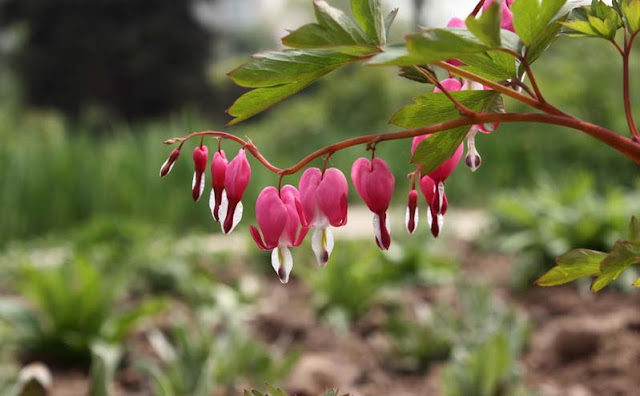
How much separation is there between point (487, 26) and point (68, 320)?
2531 millimetres

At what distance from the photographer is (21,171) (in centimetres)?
599

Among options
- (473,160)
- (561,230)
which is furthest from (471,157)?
(561,230)

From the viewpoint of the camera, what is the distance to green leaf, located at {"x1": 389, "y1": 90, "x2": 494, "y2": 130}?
75 centimetres

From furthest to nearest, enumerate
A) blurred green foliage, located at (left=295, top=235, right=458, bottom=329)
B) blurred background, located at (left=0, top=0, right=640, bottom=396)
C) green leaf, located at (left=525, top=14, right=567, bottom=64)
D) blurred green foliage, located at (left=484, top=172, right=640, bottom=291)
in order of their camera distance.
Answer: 1. blurred green foliage, located at (left=484, top=172, right=640, bottom=291)
2. blurred green foliage, located at (left=295, top=235, right=458, bottom=329)
3. blurred background, located at (left=0, top=0, right=640, bottom=396)
4. green leaf, located at (left=525, top=14, right=567, bottom=64)

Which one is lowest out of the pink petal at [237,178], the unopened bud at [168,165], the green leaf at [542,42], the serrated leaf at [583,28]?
the pink petal at [237,178]

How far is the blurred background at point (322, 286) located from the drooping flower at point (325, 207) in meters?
0.14

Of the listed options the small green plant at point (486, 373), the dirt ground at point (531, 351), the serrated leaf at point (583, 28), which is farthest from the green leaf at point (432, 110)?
the dirt ground at point (531, 351)

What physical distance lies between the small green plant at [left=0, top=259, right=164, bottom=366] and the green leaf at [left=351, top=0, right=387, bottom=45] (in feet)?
7.30

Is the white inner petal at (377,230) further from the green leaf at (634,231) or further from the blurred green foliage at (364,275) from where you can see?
the blurred green foliage at (364,275)

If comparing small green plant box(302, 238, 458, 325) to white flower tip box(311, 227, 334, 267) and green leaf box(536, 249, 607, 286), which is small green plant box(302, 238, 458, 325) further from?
white flower tip box(311, 227, 334, 267)

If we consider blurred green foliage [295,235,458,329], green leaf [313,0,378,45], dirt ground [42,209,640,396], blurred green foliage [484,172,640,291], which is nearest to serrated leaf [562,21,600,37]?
green leaf [313,0,378,45]

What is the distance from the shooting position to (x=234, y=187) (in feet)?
2.45

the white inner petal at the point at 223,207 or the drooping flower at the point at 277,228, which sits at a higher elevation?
the white inner petal at the point at 223,207

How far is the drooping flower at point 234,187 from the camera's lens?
742mm
